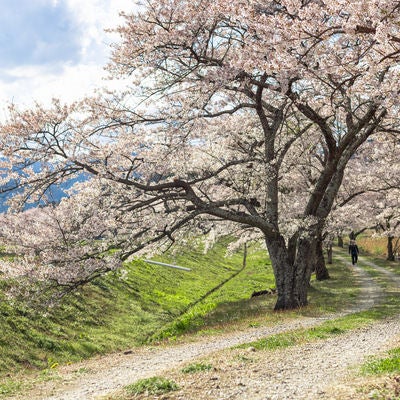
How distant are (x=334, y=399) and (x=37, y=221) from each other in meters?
16.1

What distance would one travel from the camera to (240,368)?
401 inches

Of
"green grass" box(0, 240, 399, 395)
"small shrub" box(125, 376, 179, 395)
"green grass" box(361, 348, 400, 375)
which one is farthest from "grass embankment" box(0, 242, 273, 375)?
"green grass" box(361, 348, 400, 375)

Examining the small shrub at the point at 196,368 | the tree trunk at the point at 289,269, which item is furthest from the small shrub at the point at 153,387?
the tree trunk at the point at 289,269

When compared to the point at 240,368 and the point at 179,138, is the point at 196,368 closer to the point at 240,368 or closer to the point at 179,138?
the point at 240,368

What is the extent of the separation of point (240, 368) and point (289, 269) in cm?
1162

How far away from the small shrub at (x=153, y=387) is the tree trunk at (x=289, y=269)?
508 inches

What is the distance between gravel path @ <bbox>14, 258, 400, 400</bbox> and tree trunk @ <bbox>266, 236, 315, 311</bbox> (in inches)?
185

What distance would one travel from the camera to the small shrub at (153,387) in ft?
28.8

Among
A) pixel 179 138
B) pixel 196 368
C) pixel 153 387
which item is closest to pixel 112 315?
pixel 179 138

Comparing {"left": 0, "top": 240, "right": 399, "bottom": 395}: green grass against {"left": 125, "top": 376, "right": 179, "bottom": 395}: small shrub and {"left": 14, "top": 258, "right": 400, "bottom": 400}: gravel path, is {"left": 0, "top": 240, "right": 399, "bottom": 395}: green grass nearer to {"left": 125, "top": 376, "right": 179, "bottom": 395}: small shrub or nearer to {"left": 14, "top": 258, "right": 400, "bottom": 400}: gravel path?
{"left": 14, "top": 258, "right": 400, "bottom": 400}: gravel path

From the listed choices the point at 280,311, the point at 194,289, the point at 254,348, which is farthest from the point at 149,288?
the point at 254,348

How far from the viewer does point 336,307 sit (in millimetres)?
22000

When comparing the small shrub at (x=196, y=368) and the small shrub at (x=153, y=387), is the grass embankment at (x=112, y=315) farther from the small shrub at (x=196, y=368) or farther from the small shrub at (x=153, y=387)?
the small shrub at (x=153, y=387)

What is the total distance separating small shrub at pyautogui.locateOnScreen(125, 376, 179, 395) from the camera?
8.77 metres
